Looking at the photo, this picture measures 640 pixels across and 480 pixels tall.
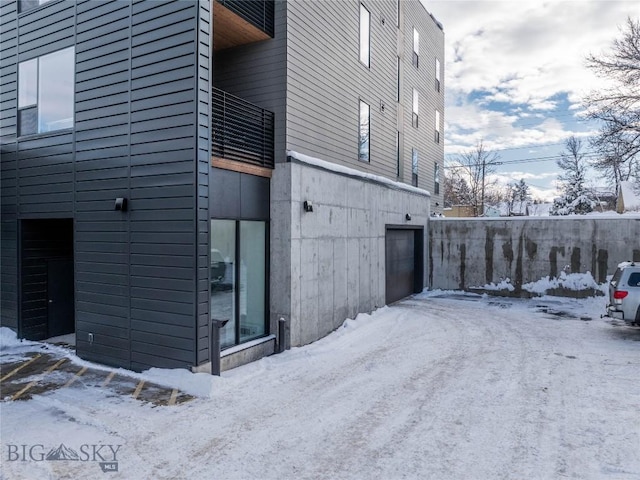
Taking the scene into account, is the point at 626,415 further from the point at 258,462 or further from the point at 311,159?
the point at 311,159

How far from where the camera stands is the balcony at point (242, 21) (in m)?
7.98

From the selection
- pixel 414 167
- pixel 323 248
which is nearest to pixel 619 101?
pixel 414 167

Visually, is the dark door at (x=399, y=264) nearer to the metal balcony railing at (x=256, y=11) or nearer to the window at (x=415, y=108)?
the window at (x=415, y=108)

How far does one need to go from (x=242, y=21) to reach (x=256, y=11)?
0.51m

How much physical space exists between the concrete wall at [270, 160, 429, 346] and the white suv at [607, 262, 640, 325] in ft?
19.4

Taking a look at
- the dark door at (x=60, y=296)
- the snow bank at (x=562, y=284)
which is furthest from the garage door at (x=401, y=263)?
the dark door at (x=60, y=296)

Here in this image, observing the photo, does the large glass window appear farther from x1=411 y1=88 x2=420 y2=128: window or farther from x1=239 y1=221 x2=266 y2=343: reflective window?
x1=411 y1=88 x2=420 y2=128: window

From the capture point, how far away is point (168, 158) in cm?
704

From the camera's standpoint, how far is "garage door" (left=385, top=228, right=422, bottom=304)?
1430cm

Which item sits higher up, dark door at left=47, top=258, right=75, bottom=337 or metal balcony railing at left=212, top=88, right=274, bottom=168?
metal balcony railing at left=212, top=88, right=274, bottom=168

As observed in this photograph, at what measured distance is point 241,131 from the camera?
8.09 m

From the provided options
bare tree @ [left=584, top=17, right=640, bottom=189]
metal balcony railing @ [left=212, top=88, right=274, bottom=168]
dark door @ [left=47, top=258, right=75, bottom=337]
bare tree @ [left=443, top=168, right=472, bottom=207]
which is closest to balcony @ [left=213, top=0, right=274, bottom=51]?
metal balcony railing @ [left=212, top=88, right=274, bottom=168]

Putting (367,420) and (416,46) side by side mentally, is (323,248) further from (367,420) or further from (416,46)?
(416,46)

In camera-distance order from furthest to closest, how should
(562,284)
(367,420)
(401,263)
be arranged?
(401,263), (562,284), (367,420)
